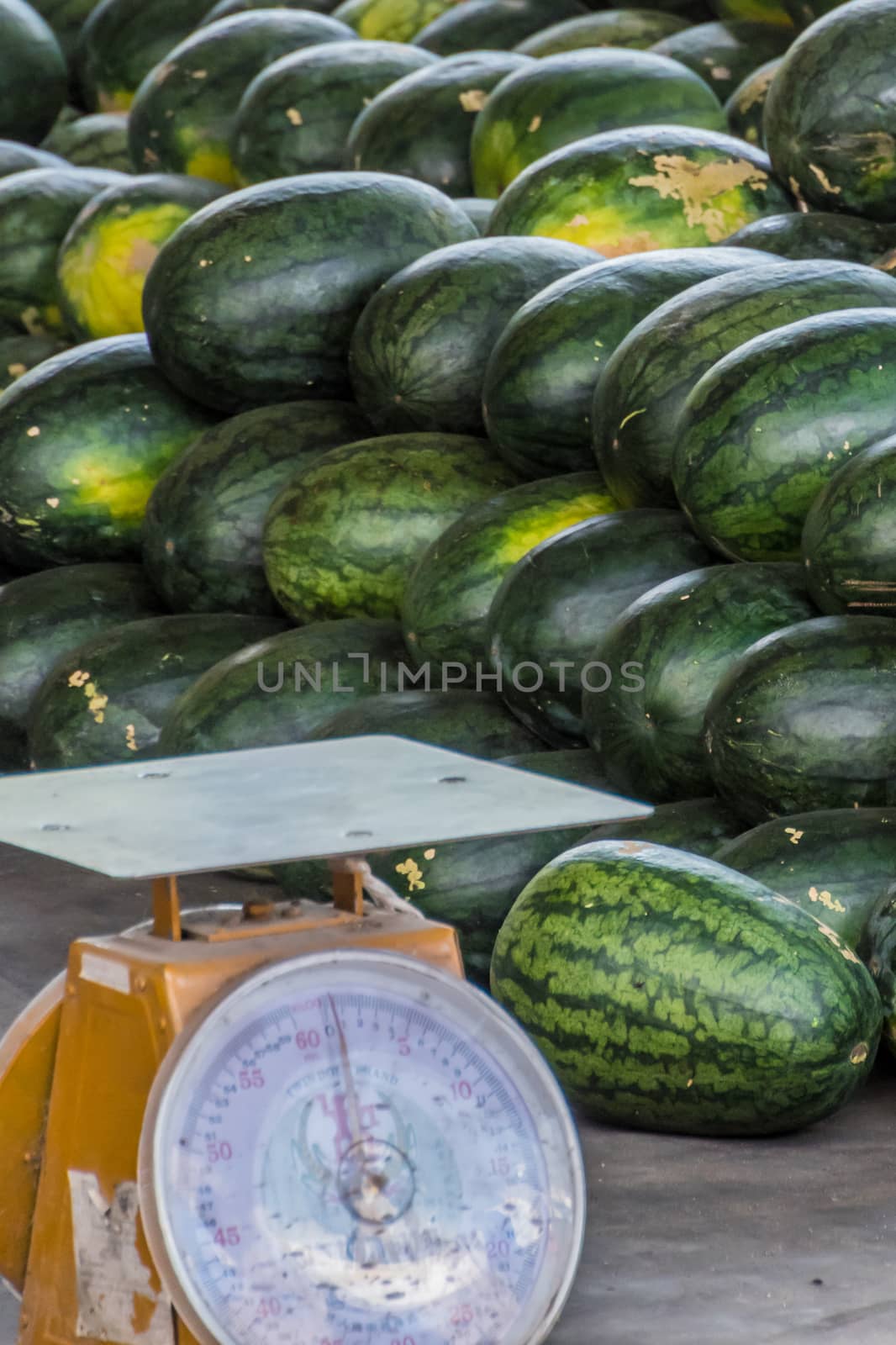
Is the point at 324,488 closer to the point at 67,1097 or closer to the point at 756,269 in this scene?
the point at 756,269

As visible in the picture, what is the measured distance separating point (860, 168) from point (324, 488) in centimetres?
145

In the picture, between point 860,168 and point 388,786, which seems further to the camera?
point 860,168

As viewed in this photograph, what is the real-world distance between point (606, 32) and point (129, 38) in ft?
7.02

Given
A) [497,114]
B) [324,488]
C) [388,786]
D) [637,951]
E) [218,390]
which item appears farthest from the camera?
[497,114]

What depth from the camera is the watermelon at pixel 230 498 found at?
179 inches

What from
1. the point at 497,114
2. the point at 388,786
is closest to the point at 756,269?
the point at 497,114

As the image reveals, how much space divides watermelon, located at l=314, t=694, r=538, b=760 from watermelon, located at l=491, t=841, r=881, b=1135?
98 cm

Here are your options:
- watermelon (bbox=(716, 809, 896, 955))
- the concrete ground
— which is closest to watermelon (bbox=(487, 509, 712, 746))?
watermelon (bbox=(716, 809, 896, 955))

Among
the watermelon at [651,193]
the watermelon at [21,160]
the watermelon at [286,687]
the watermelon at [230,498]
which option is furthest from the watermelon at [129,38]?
the watermelon at [286,687]

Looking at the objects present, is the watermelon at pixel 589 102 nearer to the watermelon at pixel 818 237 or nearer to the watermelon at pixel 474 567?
the watermelon at pixel 818 237

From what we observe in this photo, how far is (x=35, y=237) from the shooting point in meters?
5.99

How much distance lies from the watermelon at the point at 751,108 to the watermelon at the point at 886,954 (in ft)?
10.2

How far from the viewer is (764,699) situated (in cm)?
→ 317

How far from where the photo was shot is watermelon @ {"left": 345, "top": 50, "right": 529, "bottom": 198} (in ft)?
18.5
